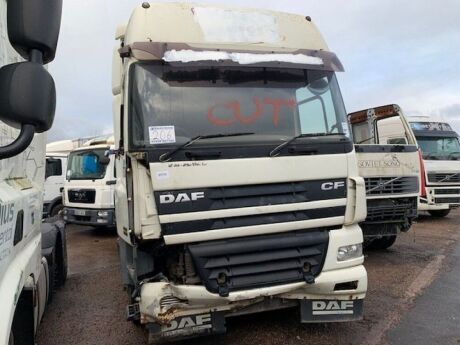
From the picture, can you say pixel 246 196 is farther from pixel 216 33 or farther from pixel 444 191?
pixel 444 191

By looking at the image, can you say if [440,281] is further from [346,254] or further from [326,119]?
[326,119]

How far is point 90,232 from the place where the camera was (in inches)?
521

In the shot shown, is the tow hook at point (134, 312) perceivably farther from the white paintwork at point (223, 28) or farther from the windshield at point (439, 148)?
the windshield at point (439, 148)

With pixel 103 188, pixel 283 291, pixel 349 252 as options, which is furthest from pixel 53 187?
pixel 349 252

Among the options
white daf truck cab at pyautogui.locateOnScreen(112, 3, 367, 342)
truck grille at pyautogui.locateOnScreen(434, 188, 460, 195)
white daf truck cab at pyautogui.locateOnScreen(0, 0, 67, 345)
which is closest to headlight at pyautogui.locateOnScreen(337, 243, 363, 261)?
white daf truck cab at pyautogui.locateOnScreen(112, 3, 367, 342)

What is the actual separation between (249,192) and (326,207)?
2.47 ft

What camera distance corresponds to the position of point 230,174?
12.7 feet

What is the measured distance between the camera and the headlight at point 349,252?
4.23m

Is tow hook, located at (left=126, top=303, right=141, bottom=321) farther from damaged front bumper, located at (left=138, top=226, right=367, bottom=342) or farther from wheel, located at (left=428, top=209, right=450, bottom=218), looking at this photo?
wheel, located at (left=428, top=209, right=450, bottom=218)

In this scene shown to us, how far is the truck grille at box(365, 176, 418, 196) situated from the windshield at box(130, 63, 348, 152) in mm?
3338

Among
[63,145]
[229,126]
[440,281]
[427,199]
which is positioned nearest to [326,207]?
[229,126]

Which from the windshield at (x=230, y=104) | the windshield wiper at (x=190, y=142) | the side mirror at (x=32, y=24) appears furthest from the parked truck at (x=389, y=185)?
the side mirror at (x=32, y=24)

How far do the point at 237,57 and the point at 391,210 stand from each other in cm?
466

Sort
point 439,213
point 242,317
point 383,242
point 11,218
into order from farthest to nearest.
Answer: point 439,213, point 383,242, point 242,317, point 11,218
